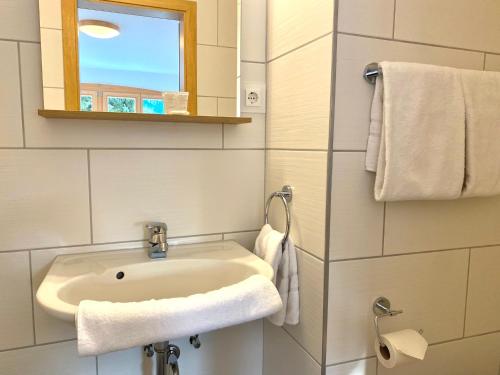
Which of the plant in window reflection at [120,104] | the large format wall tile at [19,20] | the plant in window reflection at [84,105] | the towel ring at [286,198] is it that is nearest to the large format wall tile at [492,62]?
the towel ring at [286,198]

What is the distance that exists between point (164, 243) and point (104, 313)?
359 mm

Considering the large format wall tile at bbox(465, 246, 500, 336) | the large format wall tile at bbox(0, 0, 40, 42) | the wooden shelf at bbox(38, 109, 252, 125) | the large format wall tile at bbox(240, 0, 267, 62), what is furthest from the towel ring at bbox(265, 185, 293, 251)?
the large format wall tile at bbox(0, 0, 40, 42)

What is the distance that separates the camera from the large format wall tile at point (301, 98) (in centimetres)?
94

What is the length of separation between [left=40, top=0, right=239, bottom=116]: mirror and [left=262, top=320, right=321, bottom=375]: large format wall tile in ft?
2.42

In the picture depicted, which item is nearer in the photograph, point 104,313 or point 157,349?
point 104,313

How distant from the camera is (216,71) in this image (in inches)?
47.0

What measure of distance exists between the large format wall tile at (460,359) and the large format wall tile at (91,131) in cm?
87

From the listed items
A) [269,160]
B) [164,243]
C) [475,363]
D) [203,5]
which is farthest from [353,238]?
[203,5]

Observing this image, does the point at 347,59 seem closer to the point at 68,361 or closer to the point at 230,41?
the point at 230,41

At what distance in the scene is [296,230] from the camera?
110 cm

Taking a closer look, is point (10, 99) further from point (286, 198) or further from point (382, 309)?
point (382, 309)

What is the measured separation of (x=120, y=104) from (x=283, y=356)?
90 cm

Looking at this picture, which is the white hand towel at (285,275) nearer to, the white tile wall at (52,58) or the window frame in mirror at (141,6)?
the window frame in mirror at (141,6)

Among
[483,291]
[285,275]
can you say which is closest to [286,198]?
[285,275]
